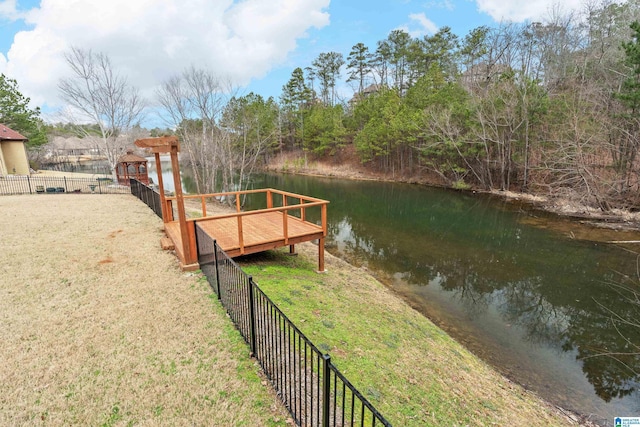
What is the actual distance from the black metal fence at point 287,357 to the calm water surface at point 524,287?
12.6 feet

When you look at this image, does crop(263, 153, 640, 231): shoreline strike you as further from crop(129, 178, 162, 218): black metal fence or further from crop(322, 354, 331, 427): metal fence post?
crop(129, 178, 162, 218): black metal fence

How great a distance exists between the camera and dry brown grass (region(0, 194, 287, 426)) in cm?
287

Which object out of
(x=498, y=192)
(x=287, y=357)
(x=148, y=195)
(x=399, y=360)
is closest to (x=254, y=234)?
(x=287, y=357)

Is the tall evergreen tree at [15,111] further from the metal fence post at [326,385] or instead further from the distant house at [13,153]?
the metal fence post at [326,385]

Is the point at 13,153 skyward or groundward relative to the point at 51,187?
skyward

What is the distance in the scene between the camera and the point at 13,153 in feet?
79.2

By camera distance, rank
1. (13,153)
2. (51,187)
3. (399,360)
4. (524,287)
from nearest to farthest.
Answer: (399,360)
(524,287)
(51,187)
(13,153)

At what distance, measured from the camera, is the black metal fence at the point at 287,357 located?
8.10 ft

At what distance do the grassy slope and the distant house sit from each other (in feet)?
95.7

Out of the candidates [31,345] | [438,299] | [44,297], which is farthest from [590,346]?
[44,297]

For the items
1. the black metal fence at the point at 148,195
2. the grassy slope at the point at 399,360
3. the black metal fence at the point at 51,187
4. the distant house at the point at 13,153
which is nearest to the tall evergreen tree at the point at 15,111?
the distant house at the point at 13,153

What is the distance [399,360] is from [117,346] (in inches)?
148

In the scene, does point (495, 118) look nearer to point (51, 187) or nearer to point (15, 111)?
point (51, 187)

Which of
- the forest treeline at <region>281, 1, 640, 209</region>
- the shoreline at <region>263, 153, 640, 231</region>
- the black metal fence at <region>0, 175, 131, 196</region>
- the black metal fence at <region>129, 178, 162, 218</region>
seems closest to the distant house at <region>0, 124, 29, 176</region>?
the black metal fence at <region>0, 175, 131, 196</region>
